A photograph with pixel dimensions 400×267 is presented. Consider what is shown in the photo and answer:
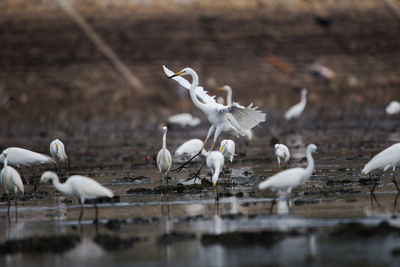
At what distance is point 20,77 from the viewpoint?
40469 mm

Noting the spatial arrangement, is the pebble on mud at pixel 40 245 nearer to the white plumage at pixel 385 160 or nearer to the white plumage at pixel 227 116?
the white plumage at pixel 385 160

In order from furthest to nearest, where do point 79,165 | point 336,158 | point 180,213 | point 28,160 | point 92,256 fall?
1. point 79,165
2. point 336,158
3. point 28,160
4. point 180,213
5. point 92,256

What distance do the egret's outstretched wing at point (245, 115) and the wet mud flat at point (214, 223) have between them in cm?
119

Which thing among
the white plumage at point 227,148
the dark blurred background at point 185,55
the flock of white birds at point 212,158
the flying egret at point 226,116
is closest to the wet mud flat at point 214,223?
the flock of white birds at point 212,158

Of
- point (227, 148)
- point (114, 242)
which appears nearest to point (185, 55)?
point (227, 148)

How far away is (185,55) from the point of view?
42.8 meters

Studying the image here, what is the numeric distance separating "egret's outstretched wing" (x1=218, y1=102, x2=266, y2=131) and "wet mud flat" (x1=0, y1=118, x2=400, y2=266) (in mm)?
1187

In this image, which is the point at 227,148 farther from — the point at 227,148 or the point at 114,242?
the point at 114,242

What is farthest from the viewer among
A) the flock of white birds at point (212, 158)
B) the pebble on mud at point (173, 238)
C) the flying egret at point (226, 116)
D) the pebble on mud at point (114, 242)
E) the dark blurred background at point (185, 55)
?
the dark blurred background at point (185, 55)

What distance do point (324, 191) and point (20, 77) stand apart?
3118 cm

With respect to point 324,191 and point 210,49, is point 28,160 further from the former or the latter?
point 210,49

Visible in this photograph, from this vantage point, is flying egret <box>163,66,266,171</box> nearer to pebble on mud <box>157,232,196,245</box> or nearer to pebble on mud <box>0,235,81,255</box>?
pebble on mud <box>157,232,196,245</box>

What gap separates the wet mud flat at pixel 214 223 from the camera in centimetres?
838

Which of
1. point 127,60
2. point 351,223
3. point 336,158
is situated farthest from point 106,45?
point 351,223
